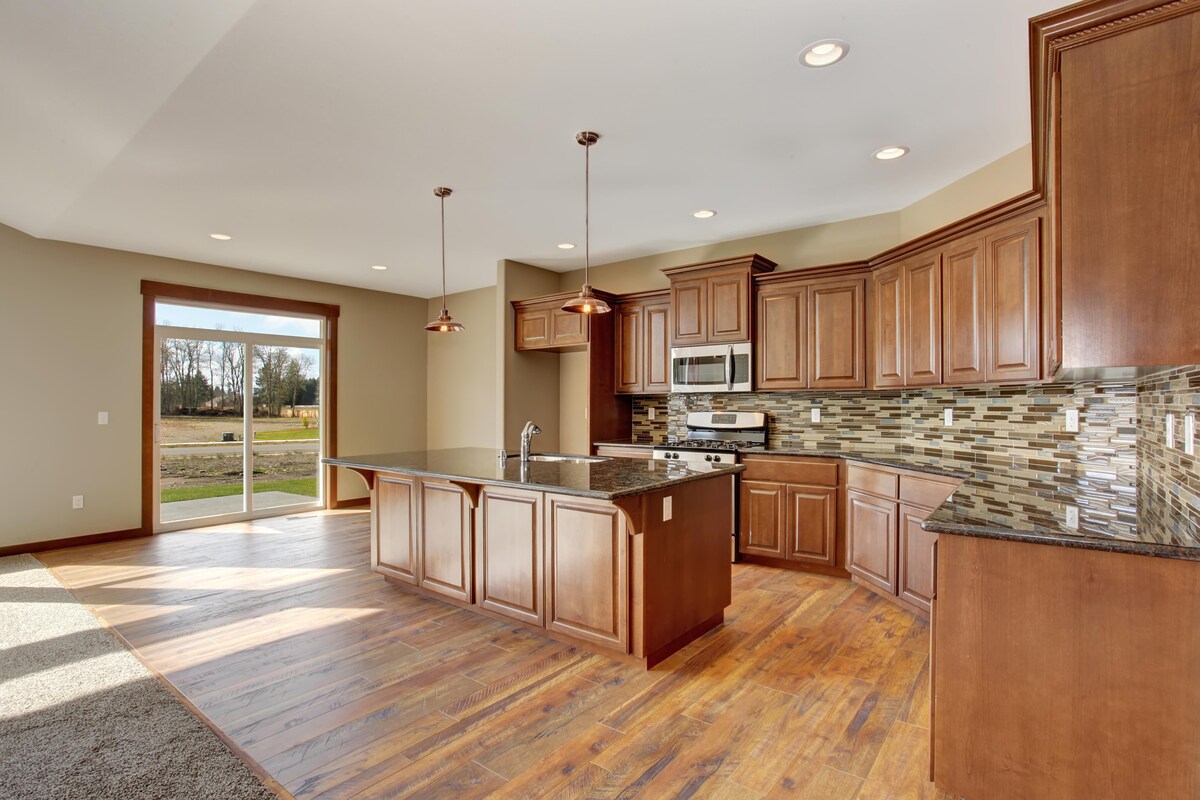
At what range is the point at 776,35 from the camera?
222 cm

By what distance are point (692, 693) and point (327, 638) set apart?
1.93 metres

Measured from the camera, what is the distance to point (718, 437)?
16.5 ft

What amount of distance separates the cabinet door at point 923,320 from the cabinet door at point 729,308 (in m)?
1.18

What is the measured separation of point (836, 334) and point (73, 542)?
6.63 metres

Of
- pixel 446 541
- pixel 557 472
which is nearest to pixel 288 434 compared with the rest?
pixel 446 541

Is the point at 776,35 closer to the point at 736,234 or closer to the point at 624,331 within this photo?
the point at 736,234

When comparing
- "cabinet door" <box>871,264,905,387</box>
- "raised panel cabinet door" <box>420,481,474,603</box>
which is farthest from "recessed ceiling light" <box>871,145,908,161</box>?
"raised panel cabinet door" <box>420,481,474,603</box>

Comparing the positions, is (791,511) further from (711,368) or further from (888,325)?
(888,325)

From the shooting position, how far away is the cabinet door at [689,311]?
4805mm

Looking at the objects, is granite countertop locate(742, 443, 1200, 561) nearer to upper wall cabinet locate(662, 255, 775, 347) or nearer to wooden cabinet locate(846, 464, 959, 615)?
wooden cabinet locate(846, 464, 959, 615)

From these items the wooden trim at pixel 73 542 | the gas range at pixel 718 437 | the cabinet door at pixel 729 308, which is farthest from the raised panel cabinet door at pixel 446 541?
the wooden trim at pixel 73 542

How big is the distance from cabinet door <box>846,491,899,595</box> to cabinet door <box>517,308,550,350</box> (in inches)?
122

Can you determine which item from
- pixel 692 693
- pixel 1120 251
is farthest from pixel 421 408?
pixel 1120 251

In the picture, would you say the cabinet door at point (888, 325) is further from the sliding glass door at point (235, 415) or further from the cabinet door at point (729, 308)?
the sliding glass door at point (235, 415)
